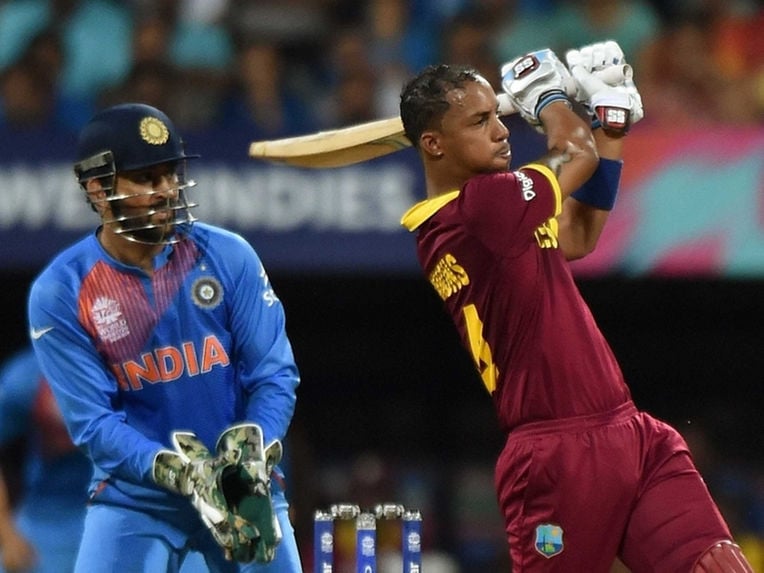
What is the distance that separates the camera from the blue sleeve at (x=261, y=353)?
3865 millimetres


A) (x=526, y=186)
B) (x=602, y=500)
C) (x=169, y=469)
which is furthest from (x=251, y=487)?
(x=526, y=186)

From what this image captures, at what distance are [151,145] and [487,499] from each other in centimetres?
466

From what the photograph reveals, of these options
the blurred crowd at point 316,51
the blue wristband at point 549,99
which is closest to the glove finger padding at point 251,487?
the blue wristband at point 549,99

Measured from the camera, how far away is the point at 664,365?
8320mm

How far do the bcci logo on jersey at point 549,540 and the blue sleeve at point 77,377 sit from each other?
934mm

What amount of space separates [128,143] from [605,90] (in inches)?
47.7

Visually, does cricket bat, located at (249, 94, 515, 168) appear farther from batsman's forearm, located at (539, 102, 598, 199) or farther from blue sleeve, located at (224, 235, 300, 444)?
blue sleeve, located at (224, 235, 300, 444)

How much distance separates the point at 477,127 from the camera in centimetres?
386

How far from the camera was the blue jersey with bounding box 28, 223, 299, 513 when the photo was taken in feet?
12.6

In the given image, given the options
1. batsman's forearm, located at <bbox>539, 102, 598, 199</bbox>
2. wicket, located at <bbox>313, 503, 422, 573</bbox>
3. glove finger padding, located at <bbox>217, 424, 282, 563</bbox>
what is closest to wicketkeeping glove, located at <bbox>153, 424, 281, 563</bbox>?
glove finger padding, located at <bbox>217, 424, 282, 563</bbox>

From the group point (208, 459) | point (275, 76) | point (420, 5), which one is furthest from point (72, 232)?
point (208, 459)

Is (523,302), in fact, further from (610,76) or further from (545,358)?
(610,76)

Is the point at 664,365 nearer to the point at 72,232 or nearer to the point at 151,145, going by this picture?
the point at 72,232

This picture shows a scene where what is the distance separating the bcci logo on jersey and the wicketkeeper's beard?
1.17m
